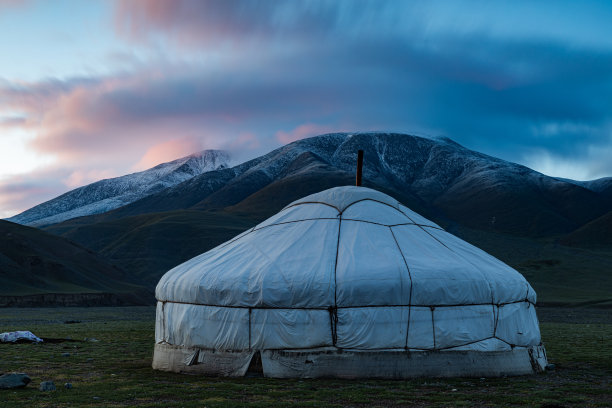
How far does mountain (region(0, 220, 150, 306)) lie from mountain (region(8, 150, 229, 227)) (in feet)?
321

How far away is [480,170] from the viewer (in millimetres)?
146625

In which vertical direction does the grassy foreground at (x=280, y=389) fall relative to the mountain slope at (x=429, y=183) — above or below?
below

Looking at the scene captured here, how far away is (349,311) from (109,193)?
176 meters

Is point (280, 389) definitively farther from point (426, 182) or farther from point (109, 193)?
point (109, 193)

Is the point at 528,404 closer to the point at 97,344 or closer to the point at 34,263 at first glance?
the point at 97,344

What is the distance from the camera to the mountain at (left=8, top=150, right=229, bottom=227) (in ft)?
534

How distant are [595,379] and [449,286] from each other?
2.49 metres

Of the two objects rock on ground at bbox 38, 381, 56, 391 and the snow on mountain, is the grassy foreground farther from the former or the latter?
the snow on mountain

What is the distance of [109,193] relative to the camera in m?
178

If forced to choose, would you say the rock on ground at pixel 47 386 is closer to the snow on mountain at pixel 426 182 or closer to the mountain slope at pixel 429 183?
the mountain slope at pixel 429 183

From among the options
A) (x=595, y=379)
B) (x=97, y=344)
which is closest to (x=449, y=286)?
(x=595, y=379)

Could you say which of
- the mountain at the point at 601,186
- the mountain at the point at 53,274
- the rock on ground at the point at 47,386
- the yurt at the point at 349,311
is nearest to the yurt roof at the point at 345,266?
the yurt at the point at 349,311

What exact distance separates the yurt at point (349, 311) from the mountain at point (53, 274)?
37.4 metres

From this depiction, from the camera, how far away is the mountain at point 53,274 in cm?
4581
